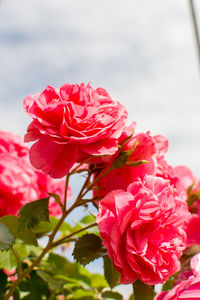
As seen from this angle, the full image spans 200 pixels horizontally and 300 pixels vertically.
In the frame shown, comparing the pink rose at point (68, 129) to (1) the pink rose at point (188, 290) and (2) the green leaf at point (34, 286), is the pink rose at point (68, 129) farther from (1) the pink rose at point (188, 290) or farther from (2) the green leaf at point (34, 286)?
(2) the green leaf at point (34, 286)

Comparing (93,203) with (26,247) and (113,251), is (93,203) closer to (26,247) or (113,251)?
(113,251)

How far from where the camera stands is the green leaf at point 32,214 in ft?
1.58

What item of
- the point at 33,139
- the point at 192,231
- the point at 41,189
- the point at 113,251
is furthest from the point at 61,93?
the point at 192,231

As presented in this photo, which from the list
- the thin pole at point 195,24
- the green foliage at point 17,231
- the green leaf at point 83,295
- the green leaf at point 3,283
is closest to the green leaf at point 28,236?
the green foliage at point 17,231

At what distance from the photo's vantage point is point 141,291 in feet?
1.49

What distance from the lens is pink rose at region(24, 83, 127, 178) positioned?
45 centimetres

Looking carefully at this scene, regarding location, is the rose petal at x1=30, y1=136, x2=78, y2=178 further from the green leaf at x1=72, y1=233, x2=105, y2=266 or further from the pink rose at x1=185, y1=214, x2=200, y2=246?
the pink rose at x1=185, y1=214, x2=200, y2=246

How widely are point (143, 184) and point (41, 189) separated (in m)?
0.30

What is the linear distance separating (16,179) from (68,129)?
0.24 m

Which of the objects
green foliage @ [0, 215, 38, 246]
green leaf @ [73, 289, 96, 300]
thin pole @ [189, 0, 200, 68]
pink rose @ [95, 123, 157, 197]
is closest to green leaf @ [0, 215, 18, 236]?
green foliage @ [0, 215, 38, 246]

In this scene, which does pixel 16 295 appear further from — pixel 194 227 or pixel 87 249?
pixel 194 227

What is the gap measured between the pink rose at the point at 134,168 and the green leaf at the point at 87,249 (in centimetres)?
5

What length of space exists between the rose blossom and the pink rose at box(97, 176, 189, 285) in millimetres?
260

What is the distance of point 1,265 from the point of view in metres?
0.59
